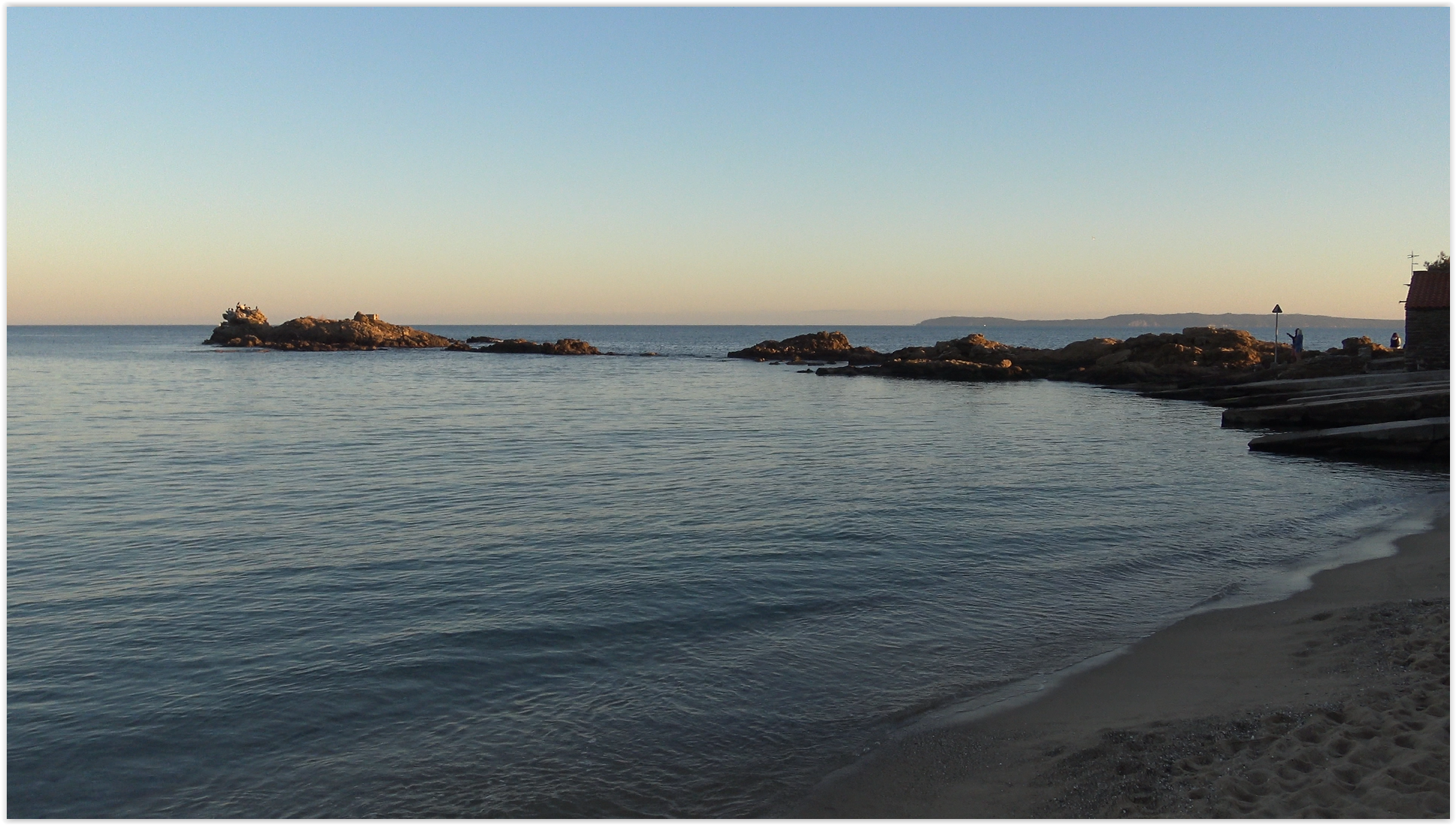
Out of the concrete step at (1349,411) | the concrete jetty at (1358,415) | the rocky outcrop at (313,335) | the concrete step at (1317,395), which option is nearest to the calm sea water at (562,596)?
the concrete jetty at (1358,415)

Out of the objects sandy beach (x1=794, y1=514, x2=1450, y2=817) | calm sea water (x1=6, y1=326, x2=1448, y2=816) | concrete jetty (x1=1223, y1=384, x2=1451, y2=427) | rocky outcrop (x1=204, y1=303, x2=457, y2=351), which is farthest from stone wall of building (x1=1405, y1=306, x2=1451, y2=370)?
rocky outcrop (x1=204, y1=303, x2=457, y2=351)

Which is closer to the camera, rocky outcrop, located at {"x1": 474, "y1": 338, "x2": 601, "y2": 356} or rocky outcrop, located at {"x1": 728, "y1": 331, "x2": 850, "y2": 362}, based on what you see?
rocky outcrop, located at {"x1": 728, "y1": 331, "x2": 850, "y2": 362}

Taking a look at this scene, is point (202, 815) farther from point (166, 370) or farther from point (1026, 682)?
point (166, 370)

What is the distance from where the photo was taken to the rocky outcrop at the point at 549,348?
91562 mm

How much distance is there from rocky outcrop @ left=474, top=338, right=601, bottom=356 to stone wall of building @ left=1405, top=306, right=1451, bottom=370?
70.8 metres

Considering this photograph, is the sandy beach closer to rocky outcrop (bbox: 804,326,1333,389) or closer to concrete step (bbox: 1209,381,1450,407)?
concrete step (bbox: 1209,381,1450,407)

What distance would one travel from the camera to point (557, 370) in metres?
64.8

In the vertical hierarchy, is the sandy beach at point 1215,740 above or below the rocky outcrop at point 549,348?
below

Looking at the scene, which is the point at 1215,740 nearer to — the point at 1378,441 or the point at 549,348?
the point at 1378,441

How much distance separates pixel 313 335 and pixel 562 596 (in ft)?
335

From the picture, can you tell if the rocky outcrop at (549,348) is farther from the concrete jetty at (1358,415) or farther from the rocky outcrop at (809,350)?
the concrete jetty at (1358,415)

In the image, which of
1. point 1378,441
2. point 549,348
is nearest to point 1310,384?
point 1378,441

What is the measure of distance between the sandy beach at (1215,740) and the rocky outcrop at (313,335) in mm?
103552

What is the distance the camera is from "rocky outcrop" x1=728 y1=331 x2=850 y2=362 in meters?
78.8
